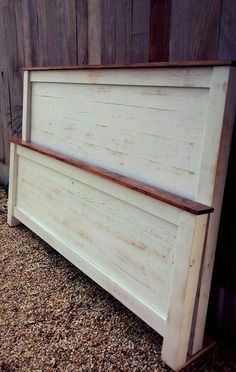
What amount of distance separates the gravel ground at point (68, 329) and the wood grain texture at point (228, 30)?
118 centimetres

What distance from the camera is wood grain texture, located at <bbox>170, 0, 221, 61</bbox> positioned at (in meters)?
1.31

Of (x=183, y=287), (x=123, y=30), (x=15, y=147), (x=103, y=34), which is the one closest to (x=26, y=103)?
(x=15, y=147)

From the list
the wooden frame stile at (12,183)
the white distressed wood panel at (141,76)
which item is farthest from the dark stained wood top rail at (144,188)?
the wooden frame stile at (12,183)

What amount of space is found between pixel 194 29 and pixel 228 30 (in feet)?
0.55

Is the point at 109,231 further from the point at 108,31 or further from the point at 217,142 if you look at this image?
the point at 108,31

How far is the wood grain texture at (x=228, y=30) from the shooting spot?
4.07ft

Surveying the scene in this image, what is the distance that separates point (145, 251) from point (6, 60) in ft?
7.81

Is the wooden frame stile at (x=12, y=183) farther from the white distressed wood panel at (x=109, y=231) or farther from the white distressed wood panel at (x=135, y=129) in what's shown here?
the white distressed wood panel at (x=135, y=129)

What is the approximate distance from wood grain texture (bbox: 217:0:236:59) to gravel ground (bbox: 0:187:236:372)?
3.87 feet

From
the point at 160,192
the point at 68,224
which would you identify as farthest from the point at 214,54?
the point at 68,224

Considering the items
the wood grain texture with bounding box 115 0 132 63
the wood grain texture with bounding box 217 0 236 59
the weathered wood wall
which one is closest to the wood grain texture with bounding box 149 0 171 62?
the weathered wood wall

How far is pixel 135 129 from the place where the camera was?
1505 mm

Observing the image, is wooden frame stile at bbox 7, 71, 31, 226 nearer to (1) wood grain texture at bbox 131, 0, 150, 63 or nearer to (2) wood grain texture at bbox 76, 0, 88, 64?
(2) wood grain texture at bbox 76, 0, 88, 64

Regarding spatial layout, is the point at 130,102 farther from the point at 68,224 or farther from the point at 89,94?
the point at 68,224
